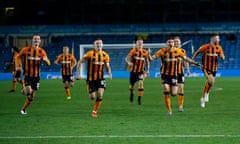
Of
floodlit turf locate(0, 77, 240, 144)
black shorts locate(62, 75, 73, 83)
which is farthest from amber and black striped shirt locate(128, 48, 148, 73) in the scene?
black shorts locate(62, 75, 73, 83)

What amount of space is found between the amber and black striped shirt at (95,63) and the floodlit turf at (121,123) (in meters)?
1.14

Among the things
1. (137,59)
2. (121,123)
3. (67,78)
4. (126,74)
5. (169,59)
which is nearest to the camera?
(121,123)

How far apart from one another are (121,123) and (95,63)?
9.13ft

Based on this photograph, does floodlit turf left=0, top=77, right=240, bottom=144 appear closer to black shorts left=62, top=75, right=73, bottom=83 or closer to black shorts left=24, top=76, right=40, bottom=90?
black shorts left=24, top=76, right=40, bottom=90

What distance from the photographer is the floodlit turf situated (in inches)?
527

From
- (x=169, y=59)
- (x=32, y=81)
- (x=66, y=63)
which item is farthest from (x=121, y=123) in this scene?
(x=66, y=63)

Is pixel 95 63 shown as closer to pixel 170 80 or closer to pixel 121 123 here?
pixel 170 80

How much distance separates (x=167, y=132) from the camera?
14.5 meters

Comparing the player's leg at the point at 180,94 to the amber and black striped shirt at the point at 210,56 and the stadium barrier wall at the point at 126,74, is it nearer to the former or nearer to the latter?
the amber and black striped shirt at the point at 210,56

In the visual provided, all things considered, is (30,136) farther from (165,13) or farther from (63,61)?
(165,13)

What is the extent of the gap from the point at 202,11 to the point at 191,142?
47353mm

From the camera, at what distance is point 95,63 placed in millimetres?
18781

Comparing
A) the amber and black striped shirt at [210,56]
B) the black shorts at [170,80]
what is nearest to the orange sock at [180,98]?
the black shorts at [170,80]

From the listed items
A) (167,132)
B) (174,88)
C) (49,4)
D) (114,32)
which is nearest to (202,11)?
(114,32)
